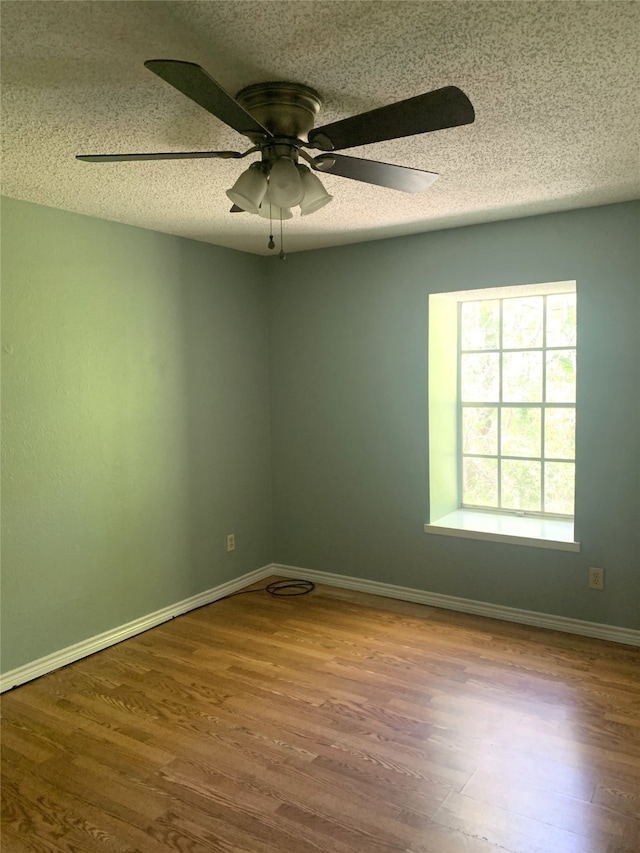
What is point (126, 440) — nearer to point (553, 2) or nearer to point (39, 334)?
point (39, 334)

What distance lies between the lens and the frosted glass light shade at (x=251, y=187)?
6.20 ft

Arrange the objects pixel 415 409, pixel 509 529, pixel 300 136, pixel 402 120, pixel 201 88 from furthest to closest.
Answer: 1. pixel 415 409
2. pixel 509 529
3. pixel 300 136
4. pixel 402 120
5. pixel 201 88

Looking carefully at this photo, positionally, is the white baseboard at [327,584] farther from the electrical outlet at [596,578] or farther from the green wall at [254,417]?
the electrical outlet at [596,578]

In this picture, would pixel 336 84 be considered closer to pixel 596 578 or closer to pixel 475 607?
pixel 596 578

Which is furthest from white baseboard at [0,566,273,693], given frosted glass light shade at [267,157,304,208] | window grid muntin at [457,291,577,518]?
frosted glass light shade at [267,157,304,208]

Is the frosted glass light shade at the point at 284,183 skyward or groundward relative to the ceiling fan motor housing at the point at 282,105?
groundward

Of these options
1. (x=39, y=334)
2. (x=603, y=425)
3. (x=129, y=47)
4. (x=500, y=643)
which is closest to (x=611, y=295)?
(x=603, y=425)

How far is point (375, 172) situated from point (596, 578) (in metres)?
2.48

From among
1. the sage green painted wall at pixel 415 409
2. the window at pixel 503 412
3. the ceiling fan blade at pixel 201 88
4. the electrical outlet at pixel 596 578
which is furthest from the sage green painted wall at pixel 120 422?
the electrical outlet at pixel 596 578

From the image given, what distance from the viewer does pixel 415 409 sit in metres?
3.93

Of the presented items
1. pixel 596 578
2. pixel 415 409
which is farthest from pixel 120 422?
pixel 596 578

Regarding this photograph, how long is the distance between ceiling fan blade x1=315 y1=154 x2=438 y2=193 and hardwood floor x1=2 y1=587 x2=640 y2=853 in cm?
206

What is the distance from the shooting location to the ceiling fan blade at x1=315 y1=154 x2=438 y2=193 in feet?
6.35

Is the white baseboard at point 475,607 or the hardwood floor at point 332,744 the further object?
the white baseboard at point 475,607
